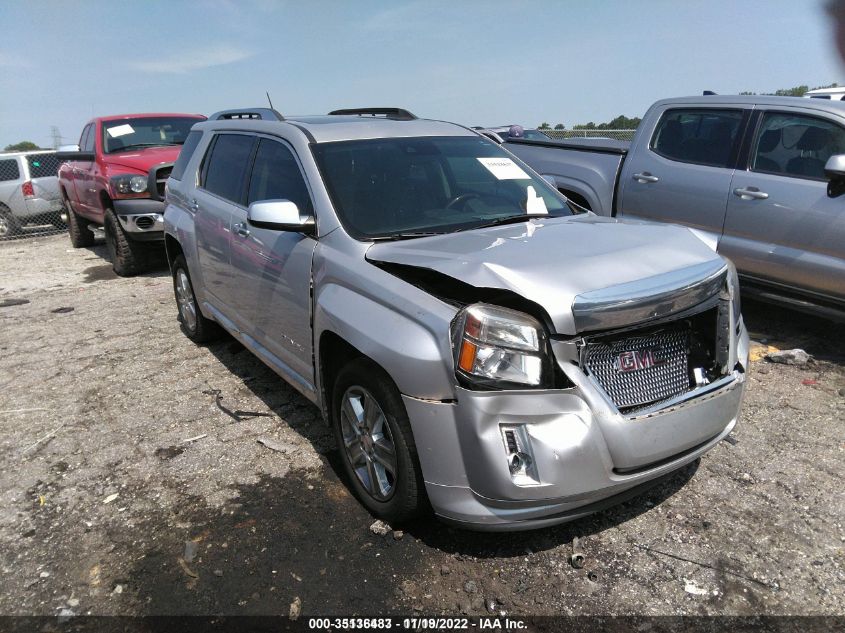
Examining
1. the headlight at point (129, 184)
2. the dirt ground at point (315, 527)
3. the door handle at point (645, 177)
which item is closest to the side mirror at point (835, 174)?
the dirt ground at point (315, 527)

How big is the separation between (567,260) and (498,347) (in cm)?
53

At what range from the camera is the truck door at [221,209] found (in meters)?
4.34

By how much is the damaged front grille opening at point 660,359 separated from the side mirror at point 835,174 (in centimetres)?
241

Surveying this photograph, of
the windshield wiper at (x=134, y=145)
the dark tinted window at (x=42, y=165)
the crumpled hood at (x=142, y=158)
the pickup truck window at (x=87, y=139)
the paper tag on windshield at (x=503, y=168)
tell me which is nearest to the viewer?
the paper tag on windshield at (x=503, y=168)

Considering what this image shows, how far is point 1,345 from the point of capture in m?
6.07

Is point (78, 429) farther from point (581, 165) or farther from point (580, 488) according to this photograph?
point (581, 165)

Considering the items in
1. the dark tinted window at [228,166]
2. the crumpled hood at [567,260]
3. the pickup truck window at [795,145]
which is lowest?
the crumpled hood at [567,260]

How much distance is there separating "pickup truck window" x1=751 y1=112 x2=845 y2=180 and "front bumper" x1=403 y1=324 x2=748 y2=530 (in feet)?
11.3

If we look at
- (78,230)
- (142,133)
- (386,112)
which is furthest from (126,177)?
(386,112)

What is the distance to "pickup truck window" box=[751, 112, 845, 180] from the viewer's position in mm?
4988

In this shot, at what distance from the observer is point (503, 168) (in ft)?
13.0

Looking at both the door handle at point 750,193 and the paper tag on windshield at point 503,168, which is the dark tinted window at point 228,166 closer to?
the paper tag on windshield at point 503,168

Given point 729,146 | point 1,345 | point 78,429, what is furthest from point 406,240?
point 1,345

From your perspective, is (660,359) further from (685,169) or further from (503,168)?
(685,169)
